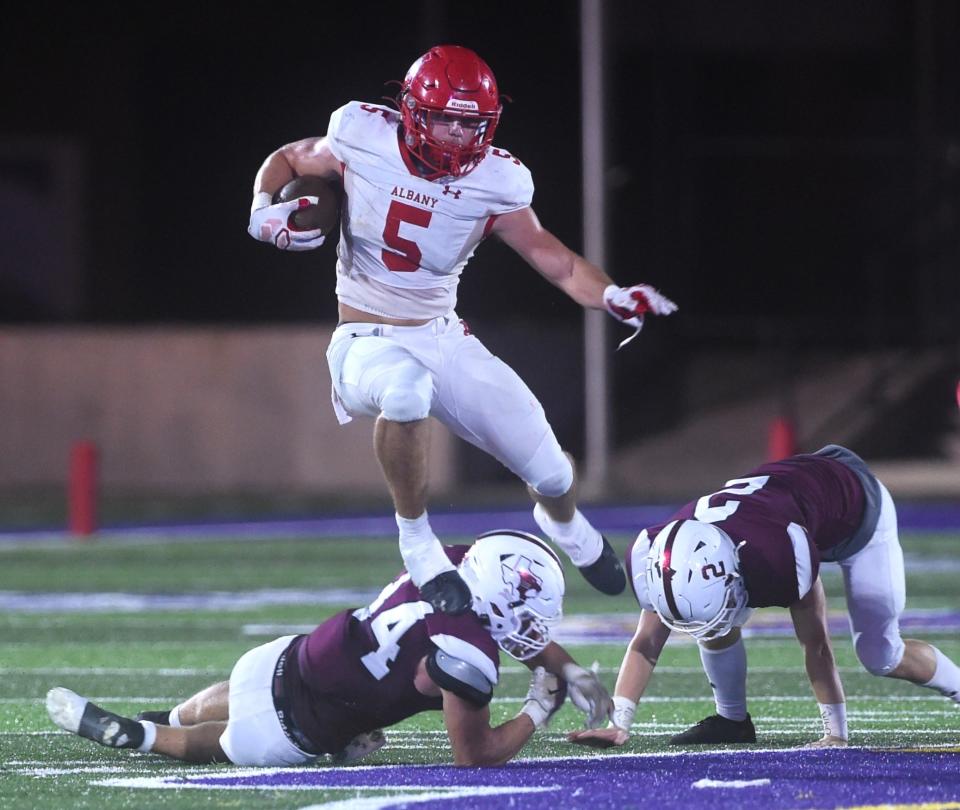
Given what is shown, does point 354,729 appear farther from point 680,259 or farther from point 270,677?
point 680,259

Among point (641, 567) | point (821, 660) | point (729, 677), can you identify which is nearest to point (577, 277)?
point (641, 567)

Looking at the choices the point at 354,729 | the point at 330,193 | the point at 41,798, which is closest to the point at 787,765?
the point at 354,729

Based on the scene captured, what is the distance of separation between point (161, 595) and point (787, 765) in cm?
658

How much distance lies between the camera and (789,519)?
600 centimetres

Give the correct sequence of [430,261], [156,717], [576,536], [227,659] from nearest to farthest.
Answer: [156,717], [430,261], [576,536], [227,659]

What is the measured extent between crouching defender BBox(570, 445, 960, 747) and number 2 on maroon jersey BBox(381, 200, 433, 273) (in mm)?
1397

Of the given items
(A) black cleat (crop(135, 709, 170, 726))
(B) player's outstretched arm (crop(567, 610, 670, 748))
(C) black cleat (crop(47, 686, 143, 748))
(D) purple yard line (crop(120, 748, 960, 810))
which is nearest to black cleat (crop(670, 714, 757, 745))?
(B) player's outstretched arm (crop(567, 610, 670, 748))

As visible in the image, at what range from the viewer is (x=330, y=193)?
6.85 meters

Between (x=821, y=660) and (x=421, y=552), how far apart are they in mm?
1238

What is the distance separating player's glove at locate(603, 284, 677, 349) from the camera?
6457 millimetres

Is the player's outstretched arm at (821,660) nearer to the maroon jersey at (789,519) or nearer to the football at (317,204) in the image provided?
the maroon jersey at (789,519)

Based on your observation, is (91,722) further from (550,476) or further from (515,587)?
(550,476)

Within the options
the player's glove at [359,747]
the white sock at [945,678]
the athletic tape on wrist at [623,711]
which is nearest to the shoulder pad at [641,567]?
the athletic tape on wrist at [623,711]

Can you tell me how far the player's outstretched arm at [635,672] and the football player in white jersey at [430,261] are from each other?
0.80 meters
